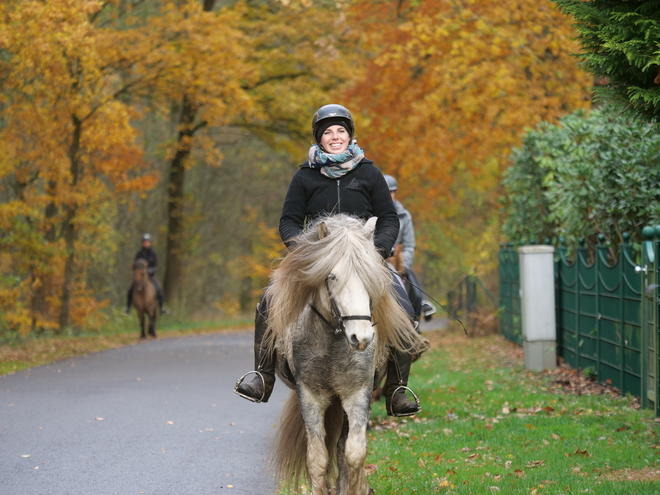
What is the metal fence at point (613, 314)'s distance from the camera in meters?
8.66

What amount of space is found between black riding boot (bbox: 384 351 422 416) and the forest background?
12.4 m

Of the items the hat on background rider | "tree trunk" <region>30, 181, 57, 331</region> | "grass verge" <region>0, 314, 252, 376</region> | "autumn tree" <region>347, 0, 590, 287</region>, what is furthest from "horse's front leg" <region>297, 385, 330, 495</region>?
"tree trunk" <region>30, 181, 57, 331</region>

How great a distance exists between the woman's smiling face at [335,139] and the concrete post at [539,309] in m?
7.46

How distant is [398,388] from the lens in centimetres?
615

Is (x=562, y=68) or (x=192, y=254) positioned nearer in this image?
(x=562, y=68)

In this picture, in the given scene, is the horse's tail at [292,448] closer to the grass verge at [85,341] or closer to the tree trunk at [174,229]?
the grass verge at [85,341]

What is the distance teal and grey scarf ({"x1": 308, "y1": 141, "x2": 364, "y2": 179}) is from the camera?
5863mm

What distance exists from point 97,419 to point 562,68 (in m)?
14.3

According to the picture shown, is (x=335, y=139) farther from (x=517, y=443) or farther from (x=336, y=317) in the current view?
(x=517, y=443)

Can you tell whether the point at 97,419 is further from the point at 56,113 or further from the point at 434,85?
the point at 434,85

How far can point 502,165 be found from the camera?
24047mm

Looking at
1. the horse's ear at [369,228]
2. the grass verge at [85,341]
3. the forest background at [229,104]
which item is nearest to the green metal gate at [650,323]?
the horse's ear at [369,228]

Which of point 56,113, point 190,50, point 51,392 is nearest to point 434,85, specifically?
point 190,50

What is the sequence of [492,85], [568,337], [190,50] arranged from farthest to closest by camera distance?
[190,50] < [492,85] < [568,337]
